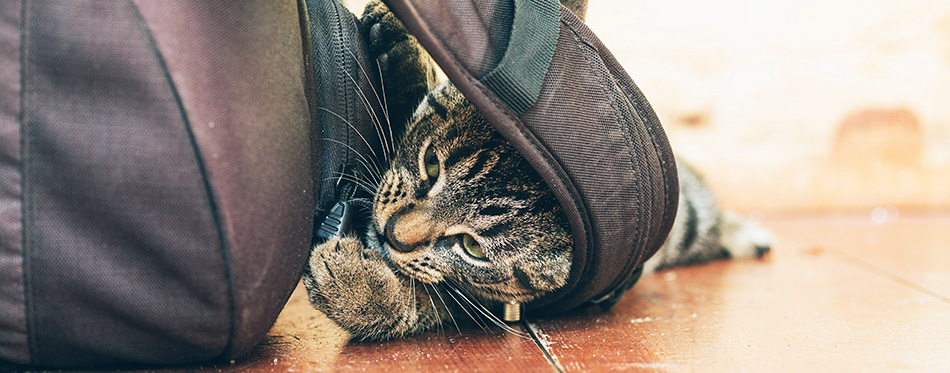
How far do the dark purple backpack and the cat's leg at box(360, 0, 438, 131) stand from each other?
0.95 feet

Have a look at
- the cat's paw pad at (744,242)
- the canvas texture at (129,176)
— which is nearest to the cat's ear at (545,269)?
the canvas texture at (129,176)

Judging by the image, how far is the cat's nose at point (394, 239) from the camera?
0.98m

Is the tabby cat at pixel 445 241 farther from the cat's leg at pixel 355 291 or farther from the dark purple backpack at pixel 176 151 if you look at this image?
the dark purple backpack at pixel 176 151

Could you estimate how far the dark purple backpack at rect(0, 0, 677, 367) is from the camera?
25.4 inches

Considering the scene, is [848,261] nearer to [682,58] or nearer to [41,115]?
[682,58]

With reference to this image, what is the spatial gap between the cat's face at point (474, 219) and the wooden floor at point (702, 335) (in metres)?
0.10

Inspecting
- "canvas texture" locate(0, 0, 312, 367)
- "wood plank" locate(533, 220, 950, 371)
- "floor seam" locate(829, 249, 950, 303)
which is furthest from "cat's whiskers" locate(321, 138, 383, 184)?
"floor seam" locate(829, 249, 950, 303)

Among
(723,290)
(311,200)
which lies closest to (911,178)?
(723,290)

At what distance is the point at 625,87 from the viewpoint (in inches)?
35.3

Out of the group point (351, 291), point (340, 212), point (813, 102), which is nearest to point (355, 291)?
point (351, 291)

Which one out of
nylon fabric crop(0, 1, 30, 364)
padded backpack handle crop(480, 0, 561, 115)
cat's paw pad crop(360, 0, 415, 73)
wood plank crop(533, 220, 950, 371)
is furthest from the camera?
cat's paw pad crop(360, 0, 415, 73)

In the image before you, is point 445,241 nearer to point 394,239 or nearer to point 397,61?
point 394,239

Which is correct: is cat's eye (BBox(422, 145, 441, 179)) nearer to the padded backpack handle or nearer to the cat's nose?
the cat's nose

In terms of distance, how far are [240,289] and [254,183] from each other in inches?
4.6
